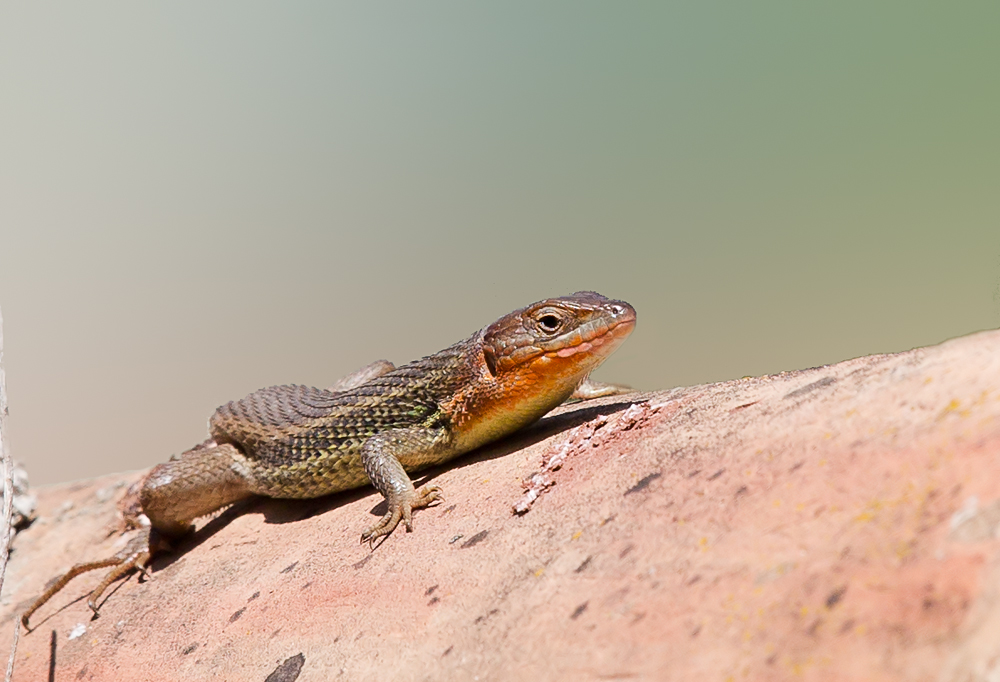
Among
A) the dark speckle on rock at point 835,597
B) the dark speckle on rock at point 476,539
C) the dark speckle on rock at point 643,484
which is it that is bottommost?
the dark speckle on rock at point 476,539

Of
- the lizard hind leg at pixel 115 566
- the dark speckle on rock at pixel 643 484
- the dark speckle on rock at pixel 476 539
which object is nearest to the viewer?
the dark speckle on rock at pixel 643 484

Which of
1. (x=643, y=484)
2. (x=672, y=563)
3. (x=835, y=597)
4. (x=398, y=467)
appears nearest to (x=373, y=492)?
(x=398, y=467)

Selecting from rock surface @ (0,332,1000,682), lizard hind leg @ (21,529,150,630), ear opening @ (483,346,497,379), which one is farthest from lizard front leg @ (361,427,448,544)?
lizard hind leg @ (21,529,150,630)

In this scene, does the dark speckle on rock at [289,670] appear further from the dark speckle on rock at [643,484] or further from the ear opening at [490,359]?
the ear opening at [490,359]

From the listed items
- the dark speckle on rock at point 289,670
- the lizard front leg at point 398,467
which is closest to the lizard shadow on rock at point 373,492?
the lizard front leg at point 398,467

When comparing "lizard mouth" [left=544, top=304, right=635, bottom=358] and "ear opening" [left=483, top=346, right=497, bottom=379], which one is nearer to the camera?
"lizard mouth" [left=544, top=304, right=635, bottom=358]

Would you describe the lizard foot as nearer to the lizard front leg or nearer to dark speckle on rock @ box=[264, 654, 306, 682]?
→ the lizard front leg
